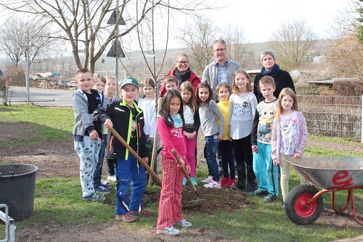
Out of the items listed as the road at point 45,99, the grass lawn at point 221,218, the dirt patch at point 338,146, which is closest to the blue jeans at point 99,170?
the grass lawn at point 221,218

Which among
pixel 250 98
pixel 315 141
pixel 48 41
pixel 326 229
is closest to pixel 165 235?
pixel 326 229

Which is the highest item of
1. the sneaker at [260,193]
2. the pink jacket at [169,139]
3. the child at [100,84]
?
the child at [100,84]

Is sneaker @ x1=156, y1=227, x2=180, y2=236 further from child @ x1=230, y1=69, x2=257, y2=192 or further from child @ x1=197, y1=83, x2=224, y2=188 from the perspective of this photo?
child @ x1=230, y1=69, x2=257, y2=192

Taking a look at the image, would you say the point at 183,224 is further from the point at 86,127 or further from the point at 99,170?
the point at 99,170

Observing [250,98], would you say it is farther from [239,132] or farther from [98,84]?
[98,84]

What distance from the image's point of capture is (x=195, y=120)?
5.95m

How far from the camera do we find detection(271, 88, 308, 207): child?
200 inches

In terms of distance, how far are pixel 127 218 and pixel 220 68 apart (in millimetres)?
2670

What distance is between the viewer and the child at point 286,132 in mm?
5082

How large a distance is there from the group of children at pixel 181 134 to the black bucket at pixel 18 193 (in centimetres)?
73

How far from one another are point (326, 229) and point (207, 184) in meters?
1.94

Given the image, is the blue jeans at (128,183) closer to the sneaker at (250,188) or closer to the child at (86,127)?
the child at (86,127)

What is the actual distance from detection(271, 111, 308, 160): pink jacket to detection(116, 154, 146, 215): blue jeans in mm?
1564

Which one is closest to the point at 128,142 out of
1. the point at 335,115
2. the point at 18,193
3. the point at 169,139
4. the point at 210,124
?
the point at 169,139
